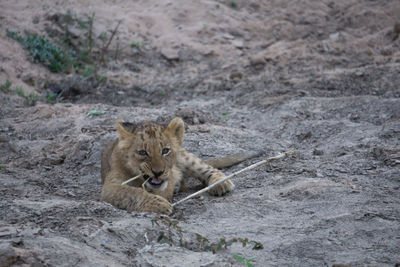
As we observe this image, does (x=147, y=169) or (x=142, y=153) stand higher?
(x=142, y=153)

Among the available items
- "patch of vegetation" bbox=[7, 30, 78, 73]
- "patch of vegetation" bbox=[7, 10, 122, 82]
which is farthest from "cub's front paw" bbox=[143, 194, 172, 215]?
"patch of vegetation" bbox=[7, 30, 78, 73]

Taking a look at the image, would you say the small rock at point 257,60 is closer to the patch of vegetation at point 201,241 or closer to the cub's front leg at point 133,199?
the cub's front leg at point 133,199

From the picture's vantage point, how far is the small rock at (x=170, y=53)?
13.7m

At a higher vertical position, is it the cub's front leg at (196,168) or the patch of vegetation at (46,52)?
the cub's front leg at (196,168)

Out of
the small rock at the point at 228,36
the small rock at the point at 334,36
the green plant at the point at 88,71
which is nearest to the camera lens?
the green plant at the point at 88,71

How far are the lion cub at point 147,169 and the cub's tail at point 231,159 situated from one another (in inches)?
21.1

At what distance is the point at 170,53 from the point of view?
13.9 meters

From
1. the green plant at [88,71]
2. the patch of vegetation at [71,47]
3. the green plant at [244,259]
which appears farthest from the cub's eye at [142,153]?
the green plant at [88,71]

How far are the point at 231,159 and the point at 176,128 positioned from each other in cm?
124

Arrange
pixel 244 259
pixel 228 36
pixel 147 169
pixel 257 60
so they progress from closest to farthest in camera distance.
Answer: pixel 244 259
pixel 147 169
pixel 257 60
pixel 228 36

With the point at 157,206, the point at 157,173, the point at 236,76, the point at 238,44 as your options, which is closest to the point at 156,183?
the point at 157,173

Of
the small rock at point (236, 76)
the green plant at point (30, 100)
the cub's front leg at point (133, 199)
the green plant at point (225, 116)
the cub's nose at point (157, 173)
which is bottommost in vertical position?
the green plant at point (30, 100)

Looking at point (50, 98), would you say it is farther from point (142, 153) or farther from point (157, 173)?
point (157, 173)

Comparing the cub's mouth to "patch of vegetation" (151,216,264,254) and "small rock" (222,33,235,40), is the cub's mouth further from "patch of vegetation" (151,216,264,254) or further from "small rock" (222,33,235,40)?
Answer: "small rock" (222,33,235,40)
